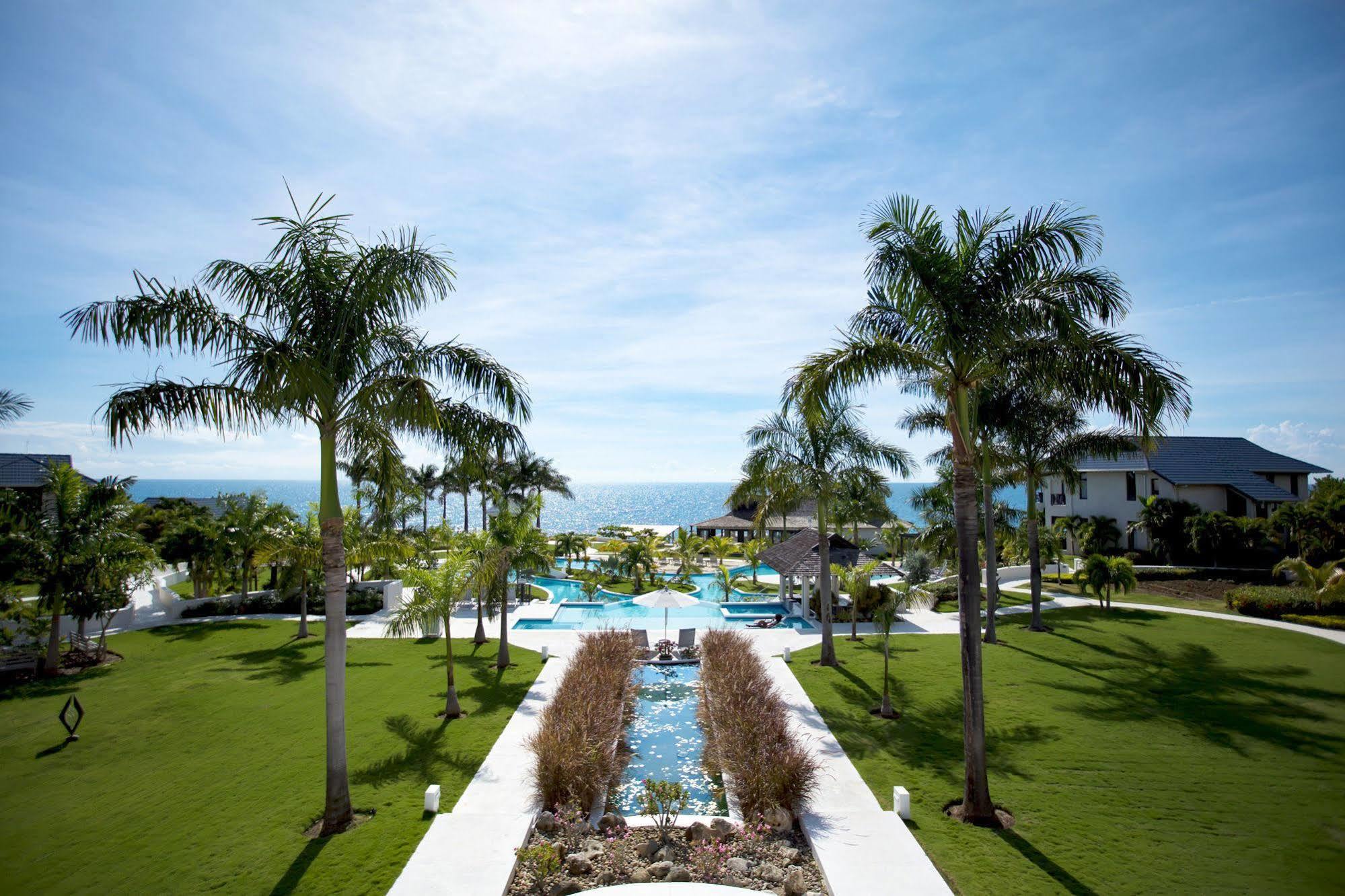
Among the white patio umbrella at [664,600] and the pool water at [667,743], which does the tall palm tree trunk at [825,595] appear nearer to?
the pool water at [667,743]

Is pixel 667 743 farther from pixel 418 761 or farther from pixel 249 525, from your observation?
pixel 249 525

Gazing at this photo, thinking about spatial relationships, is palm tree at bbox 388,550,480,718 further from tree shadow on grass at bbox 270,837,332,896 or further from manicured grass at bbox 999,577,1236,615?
manicured grass at bbox 999,577,1236,615

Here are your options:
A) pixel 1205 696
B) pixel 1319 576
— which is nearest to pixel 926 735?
pixel 1205 696

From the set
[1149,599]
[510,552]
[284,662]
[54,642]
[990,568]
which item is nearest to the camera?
[54,642]

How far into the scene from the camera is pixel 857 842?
8.21m

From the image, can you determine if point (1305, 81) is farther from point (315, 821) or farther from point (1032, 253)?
point (315, 821)

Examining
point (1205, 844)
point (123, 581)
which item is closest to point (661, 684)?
point (1205, 844)

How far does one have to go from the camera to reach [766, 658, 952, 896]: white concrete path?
7227 mm

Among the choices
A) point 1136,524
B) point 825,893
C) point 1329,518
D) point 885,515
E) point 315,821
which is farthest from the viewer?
point 1136,524

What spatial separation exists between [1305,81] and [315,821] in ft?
65.1

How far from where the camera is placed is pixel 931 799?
370 inches

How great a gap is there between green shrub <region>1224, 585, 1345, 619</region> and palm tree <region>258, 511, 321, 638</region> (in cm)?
2977

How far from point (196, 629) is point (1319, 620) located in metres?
35.4

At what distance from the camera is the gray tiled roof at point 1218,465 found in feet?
113
